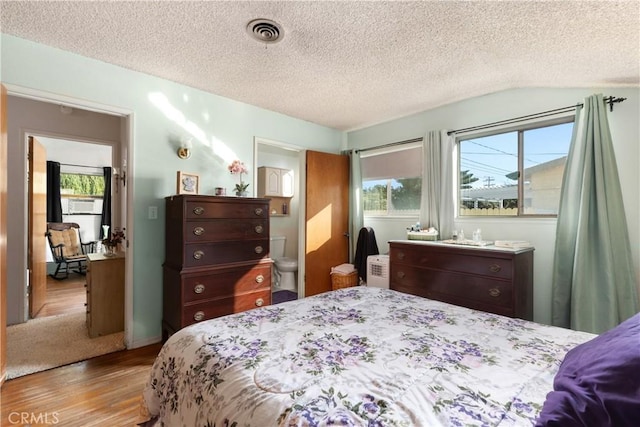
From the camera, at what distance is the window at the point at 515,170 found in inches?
105

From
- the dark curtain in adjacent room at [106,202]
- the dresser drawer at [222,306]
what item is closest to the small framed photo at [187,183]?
the dresser drawer at [222,306]

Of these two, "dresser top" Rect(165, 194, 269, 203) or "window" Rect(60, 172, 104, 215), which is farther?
"window" Rect(60, 172, 104, 215)

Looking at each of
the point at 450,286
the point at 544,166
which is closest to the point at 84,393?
the point at 450,286

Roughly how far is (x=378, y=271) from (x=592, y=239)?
1926 mm

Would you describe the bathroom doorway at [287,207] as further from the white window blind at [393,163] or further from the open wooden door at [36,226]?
the open wooden door at [36,226]

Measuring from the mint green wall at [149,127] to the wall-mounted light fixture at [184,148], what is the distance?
6 centimetres

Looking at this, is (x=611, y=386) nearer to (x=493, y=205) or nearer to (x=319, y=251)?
(x=493, y=205)

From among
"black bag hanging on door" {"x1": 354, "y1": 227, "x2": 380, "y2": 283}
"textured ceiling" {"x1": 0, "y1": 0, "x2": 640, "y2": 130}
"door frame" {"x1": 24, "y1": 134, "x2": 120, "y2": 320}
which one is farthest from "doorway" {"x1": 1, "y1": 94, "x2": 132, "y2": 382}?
"black bag hanging on door" {"x1": 354, "y1": 227, "x2": 380, "y2": 283}

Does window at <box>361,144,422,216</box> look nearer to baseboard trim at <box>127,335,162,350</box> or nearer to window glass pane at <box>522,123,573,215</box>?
window glass pane at <box>522,123,573,215</box>

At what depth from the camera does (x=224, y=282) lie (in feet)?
8.57

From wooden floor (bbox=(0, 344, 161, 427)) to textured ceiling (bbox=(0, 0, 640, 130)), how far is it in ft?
7.65

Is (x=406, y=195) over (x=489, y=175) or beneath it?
beneath

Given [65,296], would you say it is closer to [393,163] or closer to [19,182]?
[19,182]

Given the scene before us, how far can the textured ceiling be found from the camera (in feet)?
5.64
